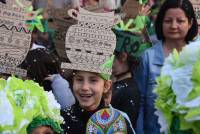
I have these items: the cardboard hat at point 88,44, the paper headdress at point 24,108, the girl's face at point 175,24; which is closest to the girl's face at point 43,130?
the paper headdress at point 24,108

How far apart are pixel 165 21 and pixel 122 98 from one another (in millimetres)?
682

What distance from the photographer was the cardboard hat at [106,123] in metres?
3.73

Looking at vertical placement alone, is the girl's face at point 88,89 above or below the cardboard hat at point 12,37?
below

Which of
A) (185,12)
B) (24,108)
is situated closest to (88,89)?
(24,108)

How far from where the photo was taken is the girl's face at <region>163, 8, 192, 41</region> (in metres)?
4.59

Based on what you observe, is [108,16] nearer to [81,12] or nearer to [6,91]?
[81,12]

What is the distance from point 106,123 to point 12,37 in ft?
2.76

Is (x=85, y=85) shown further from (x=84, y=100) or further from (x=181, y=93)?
(x=181, y=93)

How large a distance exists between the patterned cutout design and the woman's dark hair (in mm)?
720

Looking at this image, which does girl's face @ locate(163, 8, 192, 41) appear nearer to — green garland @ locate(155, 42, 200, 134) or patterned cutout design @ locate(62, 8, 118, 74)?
patterned cutout design @ locate(62, 8, 118, 74)

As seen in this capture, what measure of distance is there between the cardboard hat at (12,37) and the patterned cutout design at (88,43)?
28 centimetres

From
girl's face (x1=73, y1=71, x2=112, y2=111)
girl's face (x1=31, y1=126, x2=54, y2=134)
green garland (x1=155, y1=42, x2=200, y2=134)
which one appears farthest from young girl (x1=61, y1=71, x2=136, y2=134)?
green garland (x1=155, y1=42, x2=200, y2=134)

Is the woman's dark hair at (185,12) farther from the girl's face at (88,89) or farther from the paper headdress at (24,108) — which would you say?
the paper headdress at (24,108)

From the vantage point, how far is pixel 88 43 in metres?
4.03
